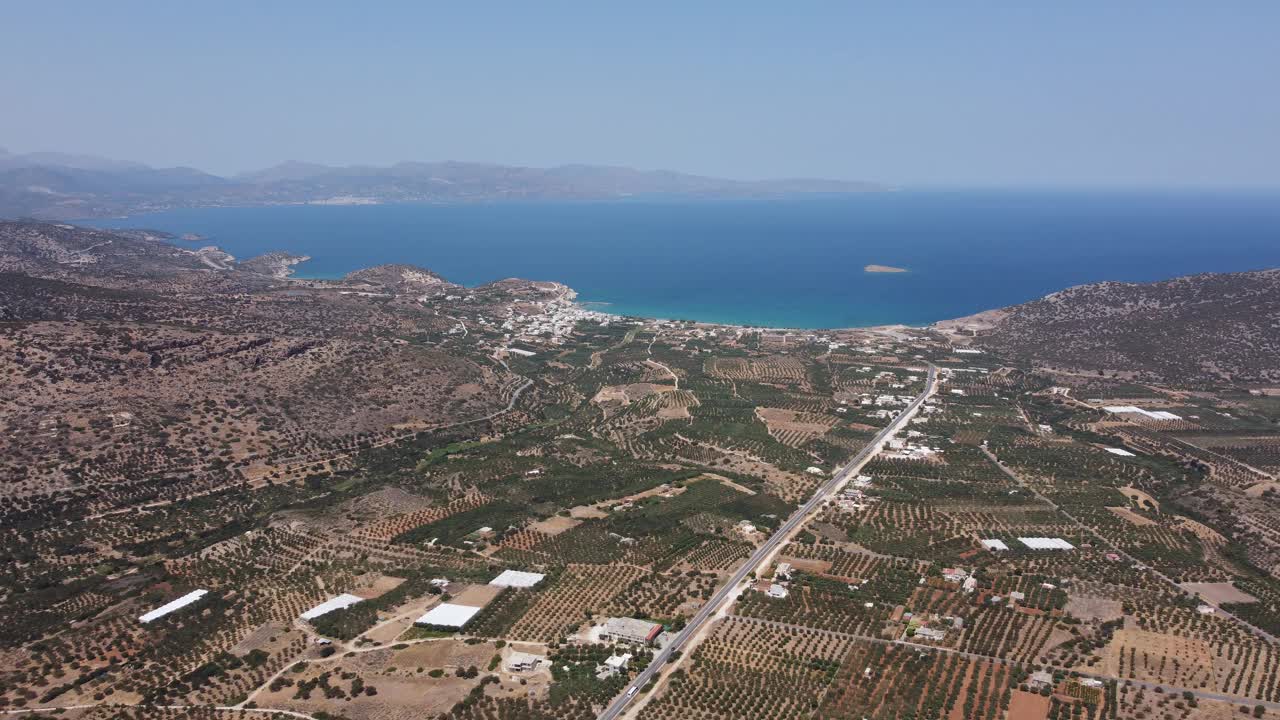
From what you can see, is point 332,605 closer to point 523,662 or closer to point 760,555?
point 523,662

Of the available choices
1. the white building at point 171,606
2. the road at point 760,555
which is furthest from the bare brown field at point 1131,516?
the white building at point 171,606

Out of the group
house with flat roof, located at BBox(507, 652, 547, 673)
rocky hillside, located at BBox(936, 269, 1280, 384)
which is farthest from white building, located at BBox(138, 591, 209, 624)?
rocky hillside, located at BBox(936, 269, 1280, 384)

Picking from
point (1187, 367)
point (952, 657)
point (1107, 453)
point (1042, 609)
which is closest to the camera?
point (952, 657)

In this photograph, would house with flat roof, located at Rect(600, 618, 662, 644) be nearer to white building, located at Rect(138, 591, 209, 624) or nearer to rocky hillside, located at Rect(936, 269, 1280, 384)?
white building, located at Rect(138, 591, 209, 624)

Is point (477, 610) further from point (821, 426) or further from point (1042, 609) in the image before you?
point (821, 426)

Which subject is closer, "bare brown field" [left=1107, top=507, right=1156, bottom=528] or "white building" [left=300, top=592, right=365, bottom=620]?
"white building" [left=300, top=592, right=365, bottom=620]

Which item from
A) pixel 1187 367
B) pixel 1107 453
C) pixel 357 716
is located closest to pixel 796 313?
pixel 1187 367
